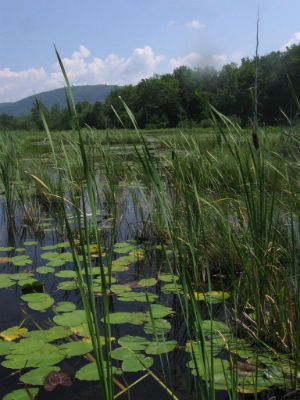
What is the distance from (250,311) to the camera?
144 centimetres

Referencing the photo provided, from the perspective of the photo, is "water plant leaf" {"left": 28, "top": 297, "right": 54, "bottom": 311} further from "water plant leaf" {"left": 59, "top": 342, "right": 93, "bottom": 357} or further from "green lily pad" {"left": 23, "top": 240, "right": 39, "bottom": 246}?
"green lily pad" {"left": 23, "top": 240, "right": 39, "bottom": 246}

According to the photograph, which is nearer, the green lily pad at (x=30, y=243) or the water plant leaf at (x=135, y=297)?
the water plant leaf at (x=135, y=297)

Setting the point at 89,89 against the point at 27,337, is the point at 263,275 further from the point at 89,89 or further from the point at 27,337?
the point at 89,89

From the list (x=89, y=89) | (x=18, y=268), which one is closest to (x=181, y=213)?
(x=18, y=268)

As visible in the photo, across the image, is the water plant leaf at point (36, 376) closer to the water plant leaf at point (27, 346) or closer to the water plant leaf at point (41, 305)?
the water plant leaf at point (27, 346)

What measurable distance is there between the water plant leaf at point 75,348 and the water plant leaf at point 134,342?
109 millimetres

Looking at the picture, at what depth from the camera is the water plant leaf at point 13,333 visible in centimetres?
133

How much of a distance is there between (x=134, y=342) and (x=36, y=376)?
0.33m

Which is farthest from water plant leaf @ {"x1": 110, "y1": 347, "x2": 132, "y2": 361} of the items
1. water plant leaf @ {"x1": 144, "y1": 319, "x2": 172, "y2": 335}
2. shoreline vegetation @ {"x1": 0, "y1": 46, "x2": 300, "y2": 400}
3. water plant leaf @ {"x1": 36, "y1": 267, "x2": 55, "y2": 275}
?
water plant leaf @ {"x1": 36, "y1": 267, "x2": 55, "y2": 275}

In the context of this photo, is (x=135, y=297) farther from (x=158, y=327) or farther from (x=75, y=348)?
(x=75, y=348)

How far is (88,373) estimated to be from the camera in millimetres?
1093

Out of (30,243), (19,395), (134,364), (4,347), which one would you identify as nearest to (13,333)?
(4,347)

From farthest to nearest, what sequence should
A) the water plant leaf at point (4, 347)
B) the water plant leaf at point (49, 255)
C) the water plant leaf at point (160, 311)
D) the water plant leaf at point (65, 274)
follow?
the water plant leaf at point (49, 255)
the water plant leaf at point (65, 274)
the water plant leaf at point (160, 311)
the water plant leaf at point (4, 347)

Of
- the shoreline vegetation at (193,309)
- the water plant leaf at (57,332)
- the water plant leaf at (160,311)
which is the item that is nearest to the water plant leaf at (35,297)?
the shoreline vegetation at (193,309)
